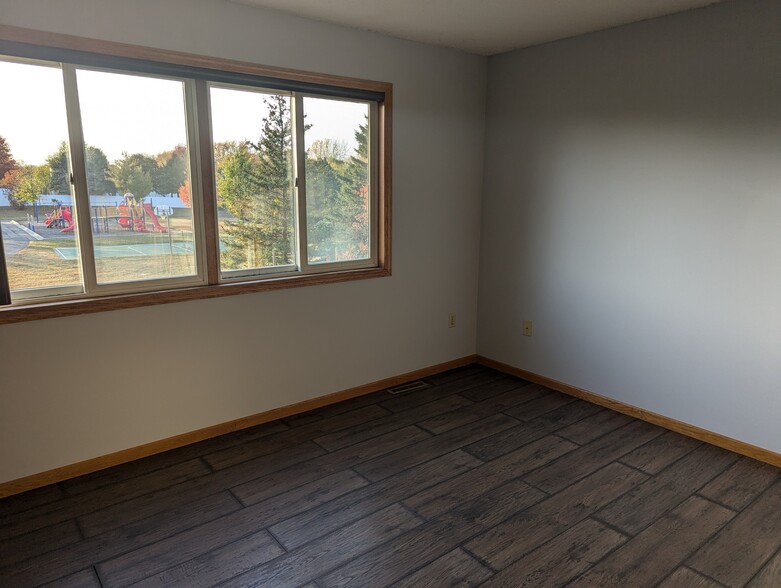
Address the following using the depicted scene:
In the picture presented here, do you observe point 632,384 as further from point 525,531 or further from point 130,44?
point 130,44

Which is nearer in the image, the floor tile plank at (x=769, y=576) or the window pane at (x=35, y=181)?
the floor tile plank at (x=769, y=576)

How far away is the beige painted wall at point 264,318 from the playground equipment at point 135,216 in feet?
1.41

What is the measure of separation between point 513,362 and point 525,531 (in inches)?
76.2

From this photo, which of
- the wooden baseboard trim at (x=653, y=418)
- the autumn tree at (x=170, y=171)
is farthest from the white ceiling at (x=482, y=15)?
the wooden baseboard trim at (x=653, y=418)

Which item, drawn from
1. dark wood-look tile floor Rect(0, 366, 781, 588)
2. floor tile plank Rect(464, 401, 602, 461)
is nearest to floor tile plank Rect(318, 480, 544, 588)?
dark wood-look tile floor Rect(0, 366, 781, 588)

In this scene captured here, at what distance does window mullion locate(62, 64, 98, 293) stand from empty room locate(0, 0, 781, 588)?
1 centimetres

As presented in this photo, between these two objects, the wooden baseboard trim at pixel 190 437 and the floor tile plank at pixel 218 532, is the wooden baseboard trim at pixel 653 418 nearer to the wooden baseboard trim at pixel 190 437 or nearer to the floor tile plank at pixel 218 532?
the wooden baseboard trim at pixel 190 437

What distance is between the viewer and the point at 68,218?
258 cm

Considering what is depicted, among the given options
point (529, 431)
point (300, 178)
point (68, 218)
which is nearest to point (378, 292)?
point (300, 178)

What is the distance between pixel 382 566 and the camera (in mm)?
2086

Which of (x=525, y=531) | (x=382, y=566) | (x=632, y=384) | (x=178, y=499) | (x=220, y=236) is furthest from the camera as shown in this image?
(x=632, y=384)

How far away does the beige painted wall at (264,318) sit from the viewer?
2.54 m

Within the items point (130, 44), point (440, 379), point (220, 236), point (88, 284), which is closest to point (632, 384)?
point (440, 379)

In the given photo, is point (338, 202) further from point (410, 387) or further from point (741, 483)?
point (741, 483)
